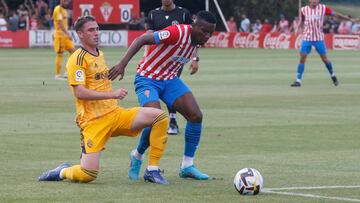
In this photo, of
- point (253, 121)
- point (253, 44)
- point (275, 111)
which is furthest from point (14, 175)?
point (253, 44)

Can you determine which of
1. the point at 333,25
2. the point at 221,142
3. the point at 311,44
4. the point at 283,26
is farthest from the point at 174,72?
the point at 283,26

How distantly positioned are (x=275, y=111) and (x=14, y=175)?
31.1 ft

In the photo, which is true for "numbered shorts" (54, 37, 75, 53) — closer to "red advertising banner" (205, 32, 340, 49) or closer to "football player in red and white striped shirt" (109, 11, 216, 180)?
"football player in red and white striped shirt" (109, 11, 216, 180)

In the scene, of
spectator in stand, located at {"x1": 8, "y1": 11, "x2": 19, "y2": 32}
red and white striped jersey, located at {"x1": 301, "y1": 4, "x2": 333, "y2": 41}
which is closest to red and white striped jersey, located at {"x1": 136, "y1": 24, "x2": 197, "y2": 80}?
red and white striped jersey, located at {"x1": 301, "y1": 4, "x2": 333, "y2": 41}

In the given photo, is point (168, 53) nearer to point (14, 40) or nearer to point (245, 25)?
point (14, 40)

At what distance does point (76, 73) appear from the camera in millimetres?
11359

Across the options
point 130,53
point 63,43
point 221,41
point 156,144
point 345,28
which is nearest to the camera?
point 156,144

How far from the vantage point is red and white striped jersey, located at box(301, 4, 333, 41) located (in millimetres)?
28734

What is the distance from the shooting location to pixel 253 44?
192ft

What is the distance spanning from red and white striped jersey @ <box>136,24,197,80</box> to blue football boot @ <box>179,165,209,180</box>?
117 centimetres

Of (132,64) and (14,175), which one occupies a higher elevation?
(14,175)

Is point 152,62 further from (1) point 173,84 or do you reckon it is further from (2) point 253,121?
(2) point 253,121

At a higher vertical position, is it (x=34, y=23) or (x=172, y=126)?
(x=172, y=126)

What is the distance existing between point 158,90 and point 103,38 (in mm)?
45205
